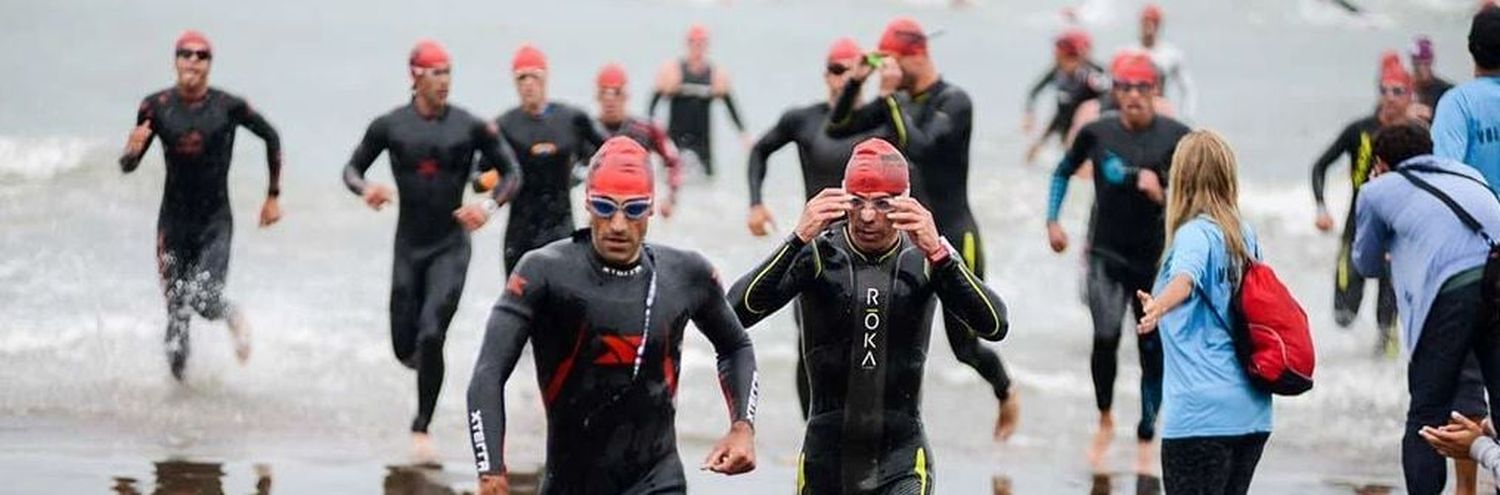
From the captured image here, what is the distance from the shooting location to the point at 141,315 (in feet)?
56.0

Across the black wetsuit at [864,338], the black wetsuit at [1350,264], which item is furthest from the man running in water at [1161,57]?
Result: the black wetsuit at [864,338]

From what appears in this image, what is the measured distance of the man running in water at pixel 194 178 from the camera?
45.1ft

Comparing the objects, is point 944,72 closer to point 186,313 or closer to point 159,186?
point 159,186

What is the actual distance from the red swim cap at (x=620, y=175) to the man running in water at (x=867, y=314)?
0.78 meters

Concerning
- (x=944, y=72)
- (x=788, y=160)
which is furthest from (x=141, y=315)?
(x=944, y=72)

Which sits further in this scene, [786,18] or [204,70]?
[786,18]

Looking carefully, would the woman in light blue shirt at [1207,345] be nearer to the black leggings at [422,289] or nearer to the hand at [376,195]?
the black leggings at [422,289]

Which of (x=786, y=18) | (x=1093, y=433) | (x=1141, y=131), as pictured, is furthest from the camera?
(x=786, y=18)

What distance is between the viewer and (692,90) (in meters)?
25.0

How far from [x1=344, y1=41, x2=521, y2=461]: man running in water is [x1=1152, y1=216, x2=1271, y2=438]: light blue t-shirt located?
17.1ft

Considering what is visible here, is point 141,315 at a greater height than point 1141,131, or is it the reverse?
point 1141,131

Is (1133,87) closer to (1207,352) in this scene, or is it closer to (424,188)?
(424,188)

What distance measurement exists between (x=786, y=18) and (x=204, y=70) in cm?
3105

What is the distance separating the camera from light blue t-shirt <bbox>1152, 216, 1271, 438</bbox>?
26.6 feet
